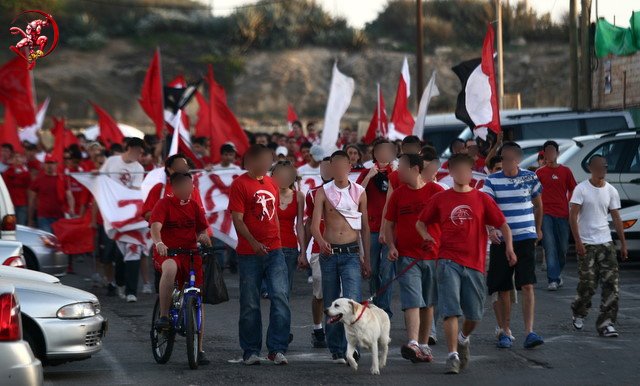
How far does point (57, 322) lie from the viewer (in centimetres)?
1002

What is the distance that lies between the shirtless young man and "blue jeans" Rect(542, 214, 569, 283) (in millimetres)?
5361

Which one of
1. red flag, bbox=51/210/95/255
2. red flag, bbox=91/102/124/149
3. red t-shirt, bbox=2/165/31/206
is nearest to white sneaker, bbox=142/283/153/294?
red flag, bbox=51/210/95/255

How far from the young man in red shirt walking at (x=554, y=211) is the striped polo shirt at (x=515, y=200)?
4184mm

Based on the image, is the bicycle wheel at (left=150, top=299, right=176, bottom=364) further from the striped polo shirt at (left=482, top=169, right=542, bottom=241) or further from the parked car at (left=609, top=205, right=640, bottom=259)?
the parked car at (left=609, top=205, right=640, bottom=259)

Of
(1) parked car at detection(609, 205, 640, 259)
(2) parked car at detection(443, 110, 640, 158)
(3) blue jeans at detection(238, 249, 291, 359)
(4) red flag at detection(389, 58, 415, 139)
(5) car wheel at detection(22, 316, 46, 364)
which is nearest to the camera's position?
(5) car wheel at detection(22, 316, 46, 364)

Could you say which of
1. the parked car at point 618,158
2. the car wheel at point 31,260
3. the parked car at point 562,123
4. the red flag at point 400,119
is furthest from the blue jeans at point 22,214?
the parked car at point 618,158

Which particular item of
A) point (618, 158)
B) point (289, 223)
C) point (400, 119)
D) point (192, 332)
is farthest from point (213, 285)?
point (400, 119)

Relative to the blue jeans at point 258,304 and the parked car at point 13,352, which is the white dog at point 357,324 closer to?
the blue jeans at point 258,304

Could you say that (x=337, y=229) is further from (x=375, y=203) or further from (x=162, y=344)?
(x=162, y=344)

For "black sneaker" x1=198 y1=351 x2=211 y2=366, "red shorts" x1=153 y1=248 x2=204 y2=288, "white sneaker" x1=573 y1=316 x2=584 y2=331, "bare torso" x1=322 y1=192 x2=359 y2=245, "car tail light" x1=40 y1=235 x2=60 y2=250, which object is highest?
"bare torso" x1=322 y1=192 x2=359 y2=245

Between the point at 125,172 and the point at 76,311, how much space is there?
739cm

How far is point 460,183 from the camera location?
10.4m

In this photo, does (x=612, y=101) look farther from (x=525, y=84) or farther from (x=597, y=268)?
(x=525, y=84)

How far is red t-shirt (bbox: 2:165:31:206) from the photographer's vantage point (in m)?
22.0
